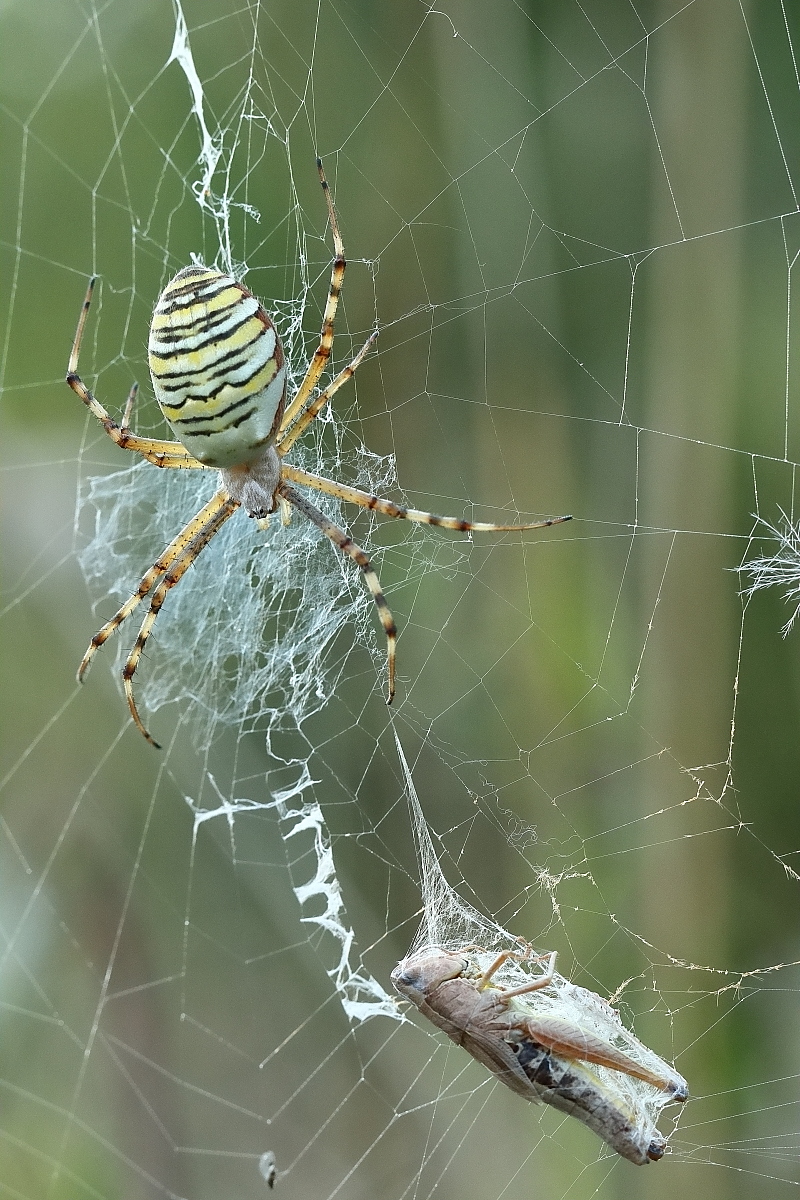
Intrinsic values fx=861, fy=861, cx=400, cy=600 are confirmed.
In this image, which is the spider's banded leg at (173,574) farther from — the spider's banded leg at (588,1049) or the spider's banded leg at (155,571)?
the spider's banded leg at (588,1049)

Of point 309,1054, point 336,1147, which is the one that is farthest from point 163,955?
point 336,1147

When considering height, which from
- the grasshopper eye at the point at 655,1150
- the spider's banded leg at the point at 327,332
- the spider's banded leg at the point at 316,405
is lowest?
the grasshopper eye at the point at 655,1150

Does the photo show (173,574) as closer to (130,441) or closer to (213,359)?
(130,441)

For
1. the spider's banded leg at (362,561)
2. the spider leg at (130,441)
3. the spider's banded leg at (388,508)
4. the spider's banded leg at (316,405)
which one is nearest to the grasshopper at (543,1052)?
the spider's banded leg at (362,561)

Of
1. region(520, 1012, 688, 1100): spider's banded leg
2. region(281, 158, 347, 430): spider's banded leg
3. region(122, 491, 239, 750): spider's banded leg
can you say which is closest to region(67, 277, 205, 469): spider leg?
region(122, 491, 239, 750): spider's banded leg

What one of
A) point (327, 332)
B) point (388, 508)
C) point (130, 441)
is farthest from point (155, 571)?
point (327, 332)

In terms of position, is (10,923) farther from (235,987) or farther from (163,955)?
(235,987)
